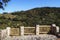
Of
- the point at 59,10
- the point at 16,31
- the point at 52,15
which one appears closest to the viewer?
the point at 16,31

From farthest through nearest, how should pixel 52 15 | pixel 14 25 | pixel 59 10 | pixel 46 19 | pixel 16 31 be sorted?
pixel 59 10 → pixel 52 15 → pixel 46 19 → pixel 14 25 → pixel 16 31

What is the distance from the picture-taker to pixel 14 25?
34312 mm

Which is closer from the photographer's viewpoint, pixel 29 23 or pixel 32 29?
pixel 32 29

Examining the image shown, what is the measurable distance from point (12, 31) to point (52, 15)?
46.4 ft

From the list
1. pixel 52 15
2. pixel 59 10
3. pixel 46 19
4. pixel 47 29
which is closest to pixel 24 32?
pixel 47 29

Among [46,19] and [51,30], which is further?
[46,19]

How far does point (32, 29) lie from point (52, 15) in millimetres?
12200

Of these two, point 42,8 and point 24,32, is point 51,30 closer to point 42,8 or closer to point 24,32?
point 24,32

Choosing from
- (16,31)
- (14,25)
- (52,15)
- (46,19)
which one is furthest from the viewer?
(52,15)

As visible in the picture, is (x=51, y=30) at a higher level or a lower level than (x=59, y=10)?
lower

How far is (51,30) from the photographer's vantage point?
30078mm

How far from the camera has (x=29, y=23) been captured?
35625mm

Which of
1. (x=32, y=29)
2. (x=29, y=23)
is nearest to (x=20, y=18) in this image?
(x=29, y=23)

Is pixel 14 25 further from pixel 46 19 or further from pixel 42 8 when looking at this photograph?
pixel 42 8
